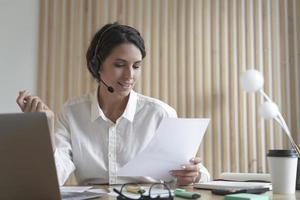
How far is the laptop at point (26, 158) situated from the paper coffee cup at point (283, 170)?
569 mm

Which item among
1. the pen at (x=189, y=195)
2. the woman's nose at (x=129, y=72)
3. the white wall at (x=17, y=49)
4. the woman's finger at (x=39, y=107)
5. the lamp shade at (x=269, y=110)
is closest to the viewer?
the pen at (x=189, y=195)

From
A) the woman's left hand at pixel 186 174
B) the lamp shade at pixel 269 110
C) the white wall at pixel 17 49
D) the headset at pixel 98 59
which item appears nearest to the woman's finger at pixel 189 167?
the woman's left hand at pixel 186 174

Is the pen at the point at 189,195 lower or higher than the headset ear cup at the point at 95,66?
lower

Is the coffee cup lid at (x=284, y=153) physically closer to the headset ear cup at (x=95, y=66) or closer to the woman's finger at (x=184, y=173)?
the woman's finger at (x=184, y=173)

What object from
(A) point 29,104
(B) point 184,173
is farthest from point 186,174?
(A) point 29,104

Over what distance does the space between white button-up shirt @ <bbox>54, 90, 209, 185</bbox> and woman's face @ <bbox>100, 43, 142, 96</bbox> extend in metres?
0.08

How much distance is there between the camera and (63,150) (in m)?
1.57

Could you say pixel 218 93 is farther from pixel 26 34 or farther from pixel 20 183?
pixel 20 183

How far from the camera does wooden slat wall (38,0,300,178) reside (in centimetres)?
263

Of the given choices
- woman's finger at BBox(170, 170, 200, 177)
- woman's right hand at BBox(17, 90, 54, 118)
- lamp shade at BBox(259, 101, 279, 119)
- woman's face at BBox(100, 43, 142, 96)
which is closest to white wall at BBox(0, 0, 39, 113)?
woman's face at BBox(100, 43, 142, 96)

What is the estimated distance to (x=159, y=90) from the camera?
8.73 feet

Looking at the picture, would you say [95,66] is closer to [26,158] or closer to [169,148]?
[169,148]

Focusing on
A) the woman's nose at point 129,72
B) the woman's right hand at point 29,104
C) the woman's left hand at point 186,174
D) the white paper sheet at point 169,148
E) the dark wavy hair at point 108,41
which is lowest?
the woman's left hand at point 186,174

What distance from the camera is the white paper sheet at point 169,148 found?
119 centimetres
